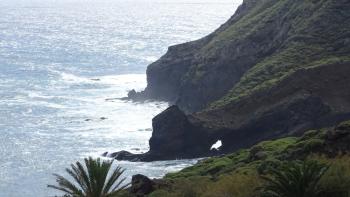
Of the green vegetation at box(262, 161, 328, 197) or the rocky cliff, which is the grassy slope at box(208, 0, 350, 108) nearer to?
the rocky cliff

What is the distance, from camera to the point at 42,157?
122 metres

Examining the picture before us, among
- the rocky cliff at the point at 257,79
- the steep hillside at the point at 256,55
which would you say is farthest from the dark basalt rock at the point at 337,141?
the steep hillside at the point at 256,55

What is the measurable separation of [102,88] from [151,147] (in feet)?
246

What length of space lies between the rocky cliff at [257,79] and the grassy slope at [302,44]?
0.20 metres

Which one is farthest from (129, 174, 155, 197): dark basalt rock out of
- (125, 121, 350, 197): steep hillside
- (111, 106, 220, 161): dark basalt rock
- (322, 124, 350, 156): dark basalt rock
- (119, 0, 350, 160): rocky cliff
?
(111, 106, 220, 161): dark basalt rock

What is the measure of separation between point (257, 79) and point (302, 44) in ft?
43.9

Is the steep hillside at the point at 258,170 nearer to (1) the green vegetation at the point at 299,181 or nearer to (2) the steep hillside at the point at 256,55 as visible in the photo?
(1) the green vegetation at the point at 299,181

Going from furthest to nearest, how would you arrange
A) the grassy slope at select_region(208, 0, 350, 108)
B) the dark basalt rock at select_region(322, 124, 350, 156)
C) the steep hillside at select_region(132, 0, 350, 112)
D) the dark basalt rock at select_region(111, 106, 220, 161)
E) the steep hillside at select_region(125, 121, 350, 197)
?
the steep hillside at select_region(132, 0, 350, 112)
the grassy slope at select_region(208, 0, 350, 108)
the dark basalt rock at select_region(111, 106, 220, 161)
the dark basalt rock at select_region(322, 124, 350, 156)
the steep hillside at select_region(125, 121, 350, 197)

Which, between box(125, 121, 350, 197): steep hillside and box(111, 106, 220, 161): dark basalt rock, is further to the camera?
box(111, 106, 220, 161): dark basalt rock

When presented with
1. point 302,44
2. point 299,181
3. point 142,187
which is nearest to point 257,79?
point 302,44

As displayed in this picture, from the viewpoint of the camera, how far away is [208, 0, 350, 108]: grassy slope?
13788 centimetres

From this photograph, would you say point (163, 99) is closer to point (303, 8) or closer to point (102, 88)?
point (102, 88)

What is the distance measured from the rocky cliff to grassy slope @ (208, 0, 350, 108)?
195mm

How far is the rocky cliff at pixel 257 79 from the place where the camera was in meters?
122
